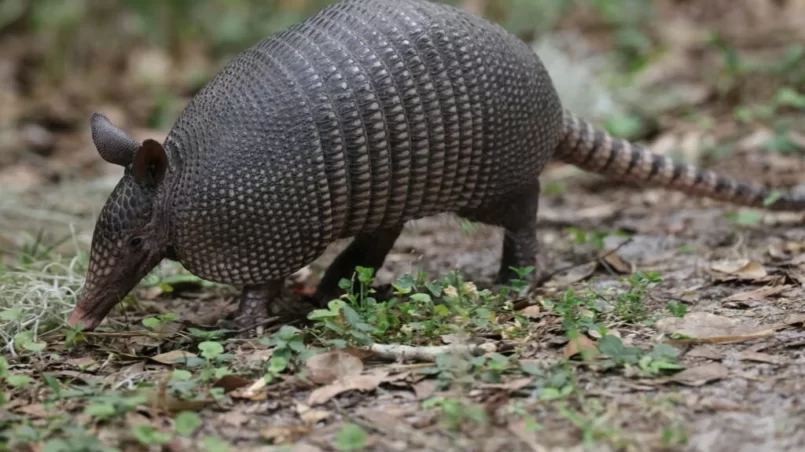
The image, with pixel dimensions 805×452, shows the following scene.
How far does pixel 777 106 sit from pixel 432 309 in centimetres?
672

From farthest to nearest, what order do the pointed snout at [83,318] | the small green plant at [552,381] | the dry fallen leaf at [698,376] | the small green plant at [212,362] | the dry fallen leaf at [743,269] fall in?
the dry fallen leaf at [743,269] → the pointed snout at [83,318] → the small green plant at [212,362] → the dry fallen leaf at [698,376] → the small green plant at [552,381]

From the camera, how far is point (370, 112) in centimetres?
575

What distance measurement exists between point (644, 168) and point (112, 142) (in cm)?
396

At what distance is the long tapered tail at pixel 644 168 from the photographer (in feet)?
23.5

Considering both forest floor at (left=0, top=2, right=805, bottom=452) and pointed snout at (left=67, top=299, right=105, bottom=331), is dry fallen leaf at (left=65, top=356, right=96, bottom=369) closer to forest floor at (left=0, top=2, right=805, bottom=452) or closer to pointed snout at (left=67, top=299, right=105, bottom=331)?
forest floor at (left=0, top=2, right=805, bottom=452)

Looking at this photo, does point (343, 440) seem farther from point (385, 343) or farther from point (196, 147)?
point (196, 147)

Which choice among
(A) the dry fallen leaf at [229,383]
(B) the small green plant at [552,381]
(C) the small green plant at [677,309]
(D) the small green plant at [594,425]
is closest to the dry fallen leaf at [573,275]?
(C) the small green plant at [677,309]

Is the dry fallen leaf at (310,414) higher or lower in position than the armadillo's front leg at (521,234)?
lower

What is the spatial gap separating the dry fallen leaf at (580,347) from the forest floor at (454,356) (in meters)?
0.02

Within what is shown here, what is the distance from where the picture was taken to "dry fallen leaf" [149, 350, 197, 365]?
5.26 meters

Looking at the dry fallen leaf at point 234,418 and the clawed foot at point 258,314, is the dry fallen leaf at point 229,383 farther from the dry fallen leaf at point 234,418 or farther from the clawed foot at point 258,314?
the clawed foot at point 258,314

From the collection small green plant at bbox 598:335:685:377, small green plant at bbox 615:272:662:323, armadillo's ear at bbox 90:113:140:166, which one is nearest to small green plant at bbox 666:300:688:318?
small green plant at bbox 615:272:662:323

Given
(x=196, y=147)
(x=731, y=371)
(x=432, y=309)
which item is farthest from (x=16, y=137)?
(x=731, y=371)

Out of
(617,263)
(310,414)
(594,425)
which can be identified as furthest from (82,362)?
(617,263)
